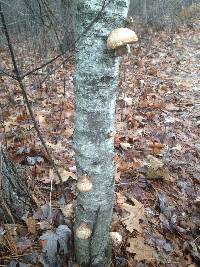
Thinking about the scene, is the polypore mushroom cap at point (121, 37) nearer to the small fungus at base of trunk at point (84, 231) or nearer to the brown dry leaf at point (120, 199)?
the small fungus at base of trunk at point (84, 231)

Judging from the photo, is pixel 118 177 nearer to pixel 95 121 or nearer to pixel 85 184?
pixel 85 184

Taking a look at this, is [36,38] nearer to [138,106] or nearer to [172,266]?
[138,106]

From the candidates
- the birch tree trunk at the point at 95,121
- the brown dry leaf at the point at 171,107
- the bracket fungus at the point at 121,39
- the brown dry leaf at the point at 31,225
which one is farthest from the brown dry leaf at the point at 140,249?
the brown dry leaf at the point at 171,107

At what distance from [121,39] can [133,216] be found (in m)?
1.73

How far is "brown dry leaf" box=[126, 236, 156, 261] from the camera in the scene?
2.54 meters

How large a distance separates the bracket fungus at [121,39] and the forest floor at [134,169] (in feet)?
4.61

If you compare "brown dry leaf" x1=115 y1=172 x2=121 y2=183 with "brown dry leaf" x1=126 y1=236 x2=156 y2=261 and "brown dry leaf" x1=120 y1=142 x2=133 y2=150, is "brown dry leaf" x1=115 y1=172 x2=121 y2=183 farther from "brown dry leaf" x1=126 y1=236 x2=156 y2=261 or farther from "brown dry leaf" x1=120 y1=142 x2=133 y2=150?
"brown dry leaf" x1=126 y1=236 x2=156 y2=261

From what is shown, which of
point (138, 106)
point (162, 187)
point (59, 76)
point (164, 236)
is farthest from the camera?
point (59, 76)

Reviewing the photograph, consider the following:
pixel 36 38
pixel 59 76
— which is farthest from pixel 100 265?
pixel 36 38

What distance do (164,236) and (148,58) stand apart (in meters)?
6.93

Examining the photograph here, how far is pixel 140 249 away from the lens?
2574mm

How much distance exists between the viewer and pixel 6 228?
2.34 m

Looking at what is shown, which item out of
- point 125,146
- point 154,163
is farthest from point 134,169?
point 125,146

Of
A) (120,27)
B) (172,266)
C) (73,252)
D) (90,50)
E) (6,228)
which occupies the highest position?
(120,27)
